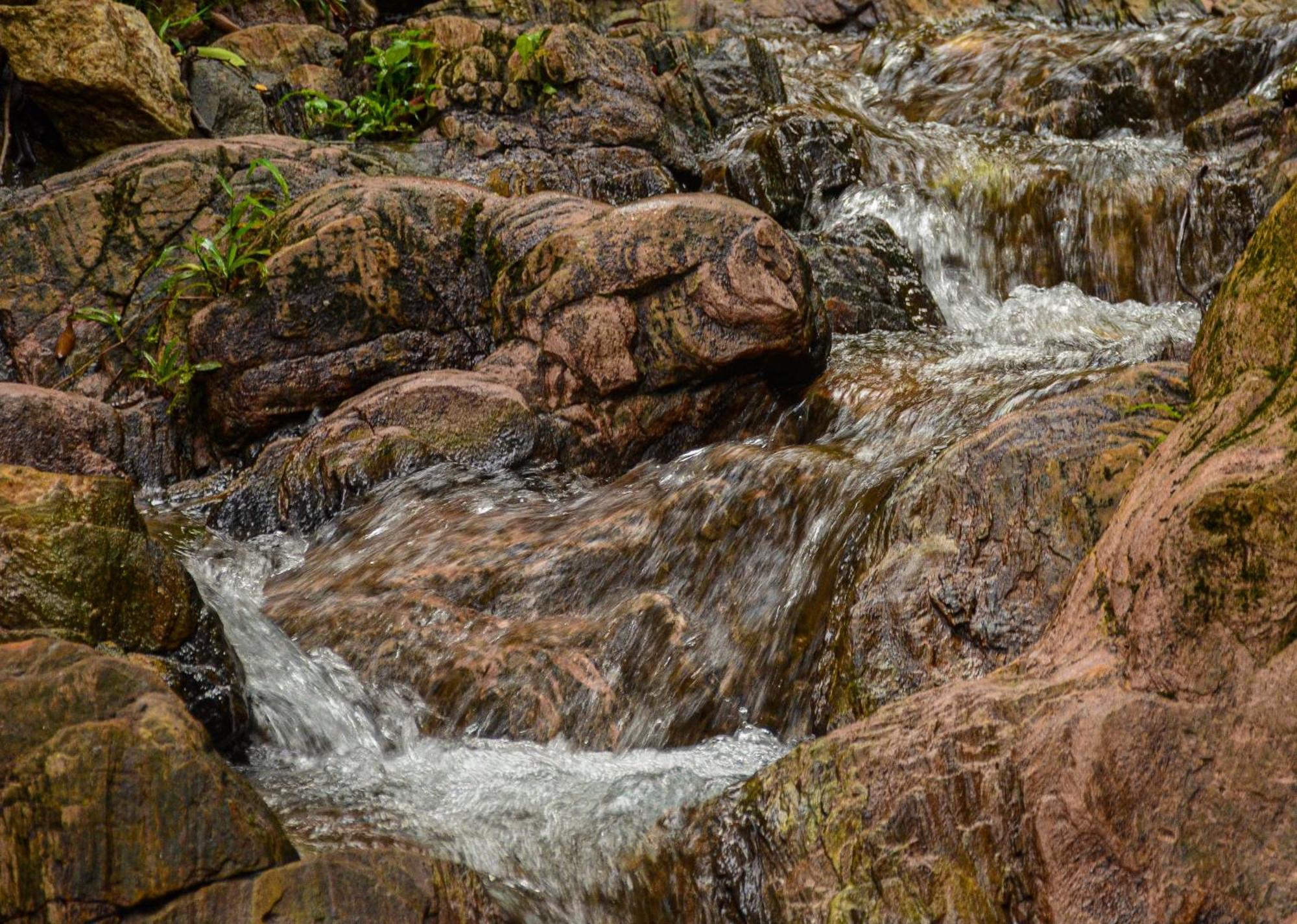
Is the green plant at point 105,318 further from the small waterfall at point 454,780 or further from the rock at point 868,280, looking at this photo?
the rock at point 868,280

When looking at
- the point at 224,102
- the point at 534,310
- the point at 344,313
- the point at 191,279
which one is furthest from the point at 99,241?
the point at 534,310

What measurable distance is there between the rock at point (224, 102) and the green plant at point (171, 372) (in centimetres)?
341

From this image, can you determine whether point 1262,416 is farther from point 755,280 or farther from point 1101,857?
point 755,280

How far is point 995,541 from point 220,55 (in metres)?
9.49

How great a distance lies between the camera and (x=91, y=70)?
9.25 meters

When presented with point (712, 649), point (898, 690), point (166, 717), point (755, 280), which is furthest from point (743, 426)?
point (166, 717)

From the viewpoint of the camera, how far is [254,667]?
4883 millimetres

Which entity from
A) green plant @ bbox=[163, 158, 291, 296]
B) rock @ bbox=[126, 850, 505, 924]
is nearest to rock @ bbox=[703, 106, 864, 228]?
green plant @ bbox=[163, 158, 291, 296]

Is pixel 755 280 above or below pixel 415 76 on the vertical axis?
below

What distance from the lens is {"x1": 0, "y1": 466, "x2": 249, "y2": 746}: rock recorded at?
4027mm

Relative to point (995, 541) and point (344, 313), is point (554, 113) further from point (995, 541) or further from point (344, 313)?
point (995, 541)

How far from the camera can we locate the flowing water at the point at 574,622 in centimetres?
416

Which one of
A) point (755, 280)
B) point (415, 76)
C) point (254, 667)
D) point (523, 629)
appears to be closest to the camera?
point (254, 667)

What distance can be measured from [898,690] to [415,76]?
8.92 meters
